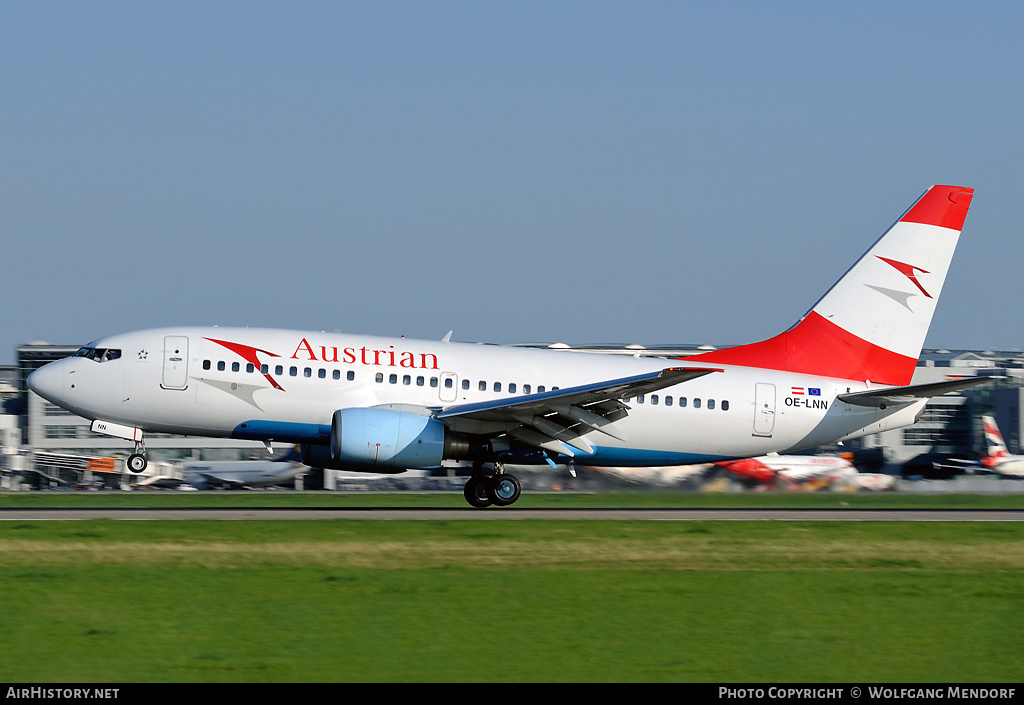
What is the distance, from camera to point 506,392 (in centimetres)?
2877

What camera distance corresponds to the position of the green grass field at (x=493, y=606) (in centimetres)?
1202

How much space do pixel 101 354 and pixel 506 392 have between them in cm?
1007

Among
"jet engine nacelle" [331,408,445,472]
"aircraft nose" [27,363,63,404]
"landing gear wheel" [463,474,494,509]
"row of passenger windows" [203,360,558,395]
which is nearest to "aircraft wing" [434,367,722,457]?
"jet engine nacelle" [331,408,445,472]

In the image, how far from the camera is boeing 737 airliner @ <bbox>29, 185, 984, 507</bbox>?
26844mm

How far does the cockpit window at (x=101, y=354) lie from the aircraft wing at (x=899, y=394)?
1876 cm

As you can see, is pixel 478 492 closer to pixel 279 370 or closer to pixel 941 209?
pixel 279 370

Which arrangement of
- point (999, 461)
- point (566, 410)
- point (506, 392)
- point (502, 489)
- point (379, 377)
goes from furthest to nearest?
point (999, 461) → point (506, 392) → point (502, 489) → point (379, 377) → point (566, 410)

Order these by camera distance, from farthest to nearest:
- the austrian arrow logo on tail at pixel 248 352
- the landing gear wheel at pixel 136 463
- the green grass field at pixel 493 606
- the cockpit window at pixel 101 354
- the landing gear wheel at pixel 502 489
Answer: the landing gear wheel at pixel 502 489
the cockpit window at pixel 101 354
the austrian arrow logo on tail at pixel 248 352
the landing gear wheel at pixel 136 463
the green grass field at pixel 493 606

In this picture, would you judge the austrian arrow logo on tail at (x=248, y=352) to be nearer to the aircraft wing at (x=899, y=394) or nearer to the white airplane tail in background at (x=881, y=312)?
the white airplane tail in background at (x=881, y=312)

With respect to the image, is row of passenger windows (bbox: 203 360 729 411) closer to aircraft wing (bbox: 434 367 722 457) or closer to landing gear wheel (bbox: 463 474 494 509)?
aircraft wing (bbox: 434 367 722 457)

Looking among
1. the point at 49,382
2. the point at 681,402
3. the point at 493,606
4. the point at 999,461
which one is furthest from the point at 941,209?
the point at 999,461

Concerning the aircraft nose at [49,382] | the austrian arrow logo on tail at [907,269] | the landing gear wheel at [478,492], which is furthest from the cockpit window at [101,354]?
the austrian arrow logo on tail at [907,269]

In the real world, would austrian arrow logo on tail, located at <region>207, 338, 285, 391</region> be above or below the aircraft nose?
above

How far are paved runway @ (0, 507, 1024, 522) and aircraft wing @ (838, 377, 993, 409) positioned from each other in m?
2.93
